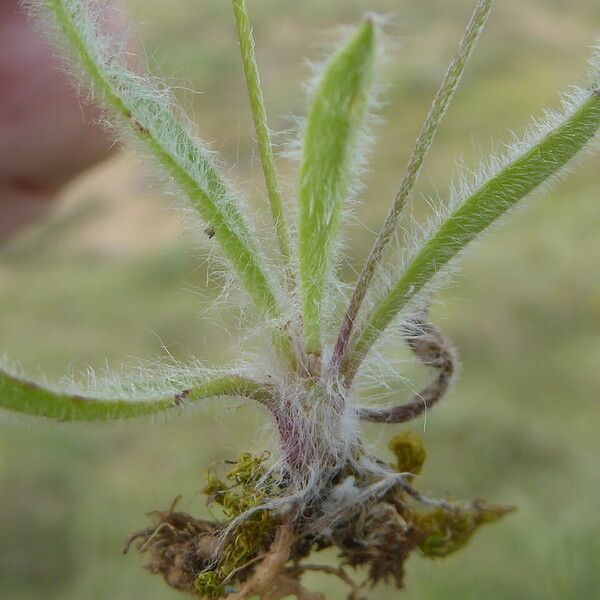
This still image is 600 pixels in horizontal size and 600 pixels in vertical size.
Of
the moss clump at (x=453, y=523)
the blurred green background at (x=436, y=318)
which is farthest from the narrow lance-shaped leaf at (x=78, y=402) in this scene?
the blurred green background at (x=436, y=318)

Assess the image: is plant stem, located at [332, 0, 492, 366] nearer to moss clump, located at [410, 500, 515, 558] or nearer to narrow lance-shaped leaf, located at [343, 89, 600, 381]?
narrow lance-shaped leaf, located at [343, 89, 600, 381]

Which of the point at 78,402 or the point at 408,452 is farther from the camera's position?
the point at 408,452

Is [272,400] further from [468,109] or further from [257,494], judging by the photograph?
[468,109]

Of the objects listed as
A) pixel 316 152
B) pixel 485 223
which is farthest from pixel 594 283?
pixel 316 152

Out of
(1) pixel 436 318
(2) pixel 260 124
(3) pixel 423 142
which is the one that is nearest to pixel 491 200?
(3) pixel 423 142

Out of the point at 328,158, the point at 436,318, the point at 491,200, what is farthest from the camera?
the point at 436,318

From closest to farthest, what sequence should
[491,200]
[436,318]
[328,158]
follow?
[328,158] → [491,200] → [436,318]

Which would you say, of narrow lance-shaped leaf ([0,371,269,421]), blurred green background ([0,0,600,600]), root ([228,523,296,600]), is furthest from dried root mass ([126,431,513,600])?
blurred green background ([0,0,600,600])

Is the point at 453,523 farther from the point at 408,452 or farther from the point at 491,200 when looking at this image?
the point at 491,200
